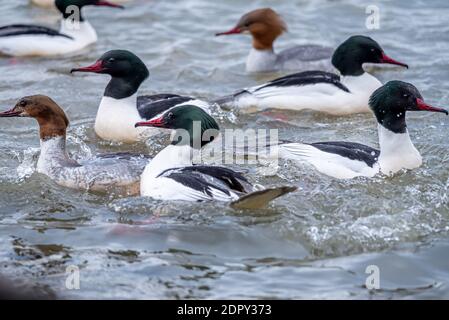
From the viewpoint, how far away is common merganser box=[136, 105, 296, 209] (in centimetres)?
788

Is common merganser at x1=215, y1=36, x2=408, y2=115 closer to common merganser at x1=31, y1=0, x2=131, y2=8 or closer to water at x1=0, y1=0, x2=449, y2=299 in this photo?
water at x1=0, y1=0, x2=449, y2=299

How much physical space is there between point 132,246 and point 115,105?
2858mm

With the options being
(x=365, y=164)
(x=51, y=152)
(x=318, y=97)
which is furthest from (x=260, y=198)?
(x=318, y=97)

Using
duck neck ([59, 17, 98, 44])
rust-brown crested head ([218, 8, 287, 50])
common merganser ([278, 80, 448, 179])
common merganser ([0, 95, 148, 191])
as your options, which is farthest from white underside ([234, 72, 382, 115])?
duck neck ([59, 17, 98, 44])

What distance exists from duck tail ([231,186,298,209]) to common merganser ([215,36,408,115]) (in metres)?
3.28

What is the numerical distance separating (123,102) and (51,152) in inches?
54.1

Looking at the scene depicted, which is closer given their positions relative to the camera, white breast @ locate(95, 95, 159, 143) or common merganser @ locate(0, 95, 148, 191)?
common merganser @ locate(0, 95, 148, 191)

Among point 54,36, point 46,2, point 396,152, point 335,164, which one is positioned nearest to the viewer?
point 335,164

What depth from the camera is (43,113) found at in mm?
8828

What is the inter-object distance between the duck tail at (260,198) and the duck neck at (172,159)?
77cm

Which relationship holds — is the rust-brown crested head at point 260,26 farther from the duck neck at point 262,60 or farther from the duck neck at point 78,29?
the duck neck at point 78,29

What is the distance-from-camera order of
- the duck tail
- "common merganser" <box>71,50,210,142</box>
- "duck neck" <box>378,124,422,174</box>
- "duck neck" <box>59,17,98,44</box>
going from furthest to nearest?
1. "duck neck" <box>59,17,98,44</box>
2. "common merganser" <box>71,50,210,142</box>
3. "duck neck" <box>378,124,422,174</box>
4. the duck tail

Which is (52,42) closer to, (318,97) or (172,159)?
(318,97)

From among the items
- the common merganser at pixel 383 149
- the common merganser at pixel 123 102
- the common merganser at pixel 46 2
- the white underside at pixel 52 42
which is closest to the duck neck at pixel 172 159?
the common merganser at pixel 383 149
